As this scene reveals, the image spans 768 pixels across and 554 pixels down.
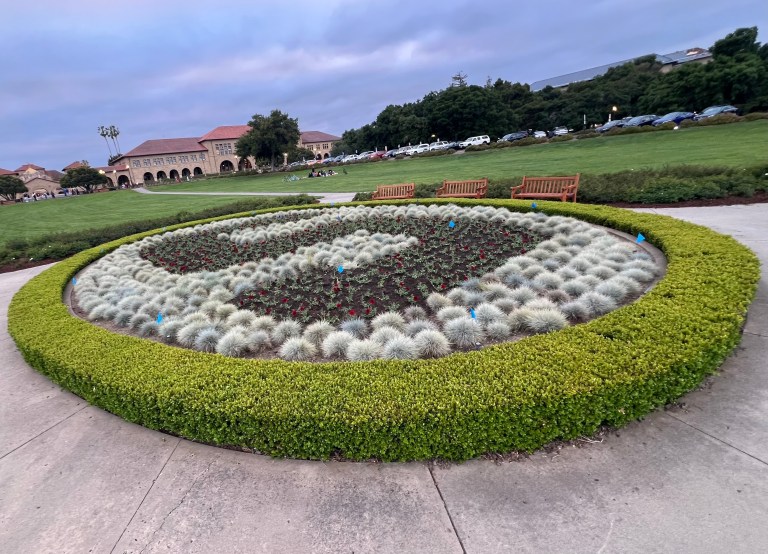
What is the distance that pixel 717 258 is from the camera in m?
5.05

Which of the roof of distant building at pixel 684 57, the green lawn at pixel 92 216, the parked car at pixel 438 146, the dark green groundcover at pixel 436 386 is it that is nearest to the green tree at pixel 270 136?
the parked car at pixel 438 146

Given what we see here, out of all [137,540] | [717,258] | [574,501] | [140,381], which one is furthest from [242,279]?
[717,258]

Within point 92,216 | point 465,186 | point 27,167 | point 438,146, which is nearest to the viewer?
point 465,186

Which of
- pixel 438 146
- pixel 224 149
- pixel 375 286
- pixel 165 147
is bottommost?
pixel 375 286

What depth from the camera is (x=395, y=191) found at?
1512cm

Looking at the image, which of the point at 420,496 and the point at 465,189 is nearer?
the point at 420,496

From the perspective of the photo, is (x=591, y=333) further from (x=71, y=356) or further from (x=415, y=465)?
(x=71, y=356)

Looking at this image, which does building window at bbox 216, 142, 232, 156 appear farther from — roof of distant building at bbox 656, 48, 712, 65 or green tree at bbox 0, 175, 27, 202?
roof of distant building at bbox 656, 48, 712, 65

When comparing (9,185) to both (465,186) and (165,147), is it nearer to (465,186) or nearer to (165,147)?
(165,147)

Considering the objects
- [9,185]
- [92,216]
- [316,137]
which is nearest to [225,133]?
[316,137]

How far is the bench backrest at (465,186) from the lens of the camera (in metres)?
13.0

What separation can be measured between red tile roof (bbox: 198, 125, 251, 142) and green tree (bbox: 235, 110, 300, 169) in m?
38.3

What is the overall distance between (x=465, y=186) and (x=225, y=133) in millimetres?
93609

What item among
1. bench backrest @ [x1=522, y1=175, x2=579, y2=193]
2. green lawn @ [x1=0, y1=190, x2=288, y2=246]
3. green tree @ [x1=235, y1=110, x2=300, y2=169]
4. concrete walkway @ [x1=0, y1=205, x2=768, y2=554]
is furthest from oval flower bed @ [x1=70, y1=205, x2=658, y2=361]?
green tree @ [x1=235, y1=110, x2=300, y2=169]
